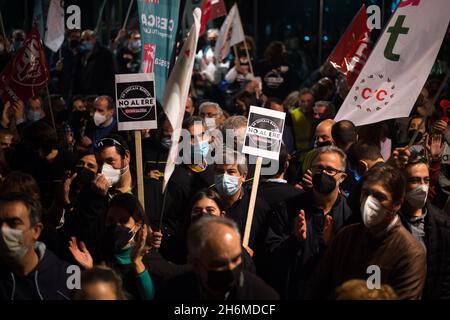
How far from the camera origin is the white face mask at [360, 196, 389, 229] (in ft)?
19.4

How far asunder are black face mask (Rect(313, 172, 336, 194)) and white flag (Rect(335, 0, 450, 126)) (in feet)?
4.72

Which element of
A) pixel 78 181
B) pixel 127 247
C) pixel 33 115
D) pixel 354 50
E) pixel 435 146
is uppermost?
Result: pixel 354 50

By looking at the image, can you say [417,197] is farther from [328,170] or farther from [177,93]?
[177,93]

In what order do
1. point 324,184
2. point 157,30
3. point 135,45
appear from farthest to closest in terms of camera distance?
point 135,45 < point 157,30 < point 324,184

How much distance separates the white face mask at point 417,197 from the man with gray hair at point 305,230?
498 millimetres

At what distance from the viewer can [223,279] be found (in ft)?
16.8

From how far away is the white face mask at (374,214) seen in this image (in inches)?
233

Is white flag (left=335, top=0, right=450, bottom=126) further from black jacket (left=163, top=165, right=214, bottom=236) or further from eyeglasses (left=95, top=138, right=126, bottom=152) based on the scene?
eyeglasses (left=95, top=138, right=126, bottom=152)

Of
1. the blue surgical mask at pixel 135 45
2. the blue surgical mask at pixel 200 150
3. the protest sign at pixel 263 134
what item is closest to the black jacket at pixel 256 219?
the protest sign at pixel 263 134

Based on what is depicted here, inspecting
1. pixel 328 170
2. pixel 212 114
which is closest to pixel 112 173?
pixel 328 170

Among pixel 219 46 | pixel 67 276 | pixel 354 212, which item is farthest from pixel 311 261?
pixel 219 46

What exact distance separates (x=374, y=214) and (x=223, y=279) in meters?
1.24

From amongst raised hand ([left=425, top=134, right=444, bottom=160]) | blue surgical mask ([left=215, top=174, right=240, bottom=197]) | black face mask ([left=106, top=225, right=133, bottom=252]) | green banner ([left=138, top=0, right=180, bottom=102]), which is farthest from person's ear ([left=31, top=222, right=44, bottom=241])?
raised hand ([left=425, top=134, right=444, bottom=160])

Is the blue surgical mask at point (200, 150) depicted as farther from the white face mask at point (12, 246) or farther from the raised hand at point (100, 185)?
the white face mask at point (12, 246)
